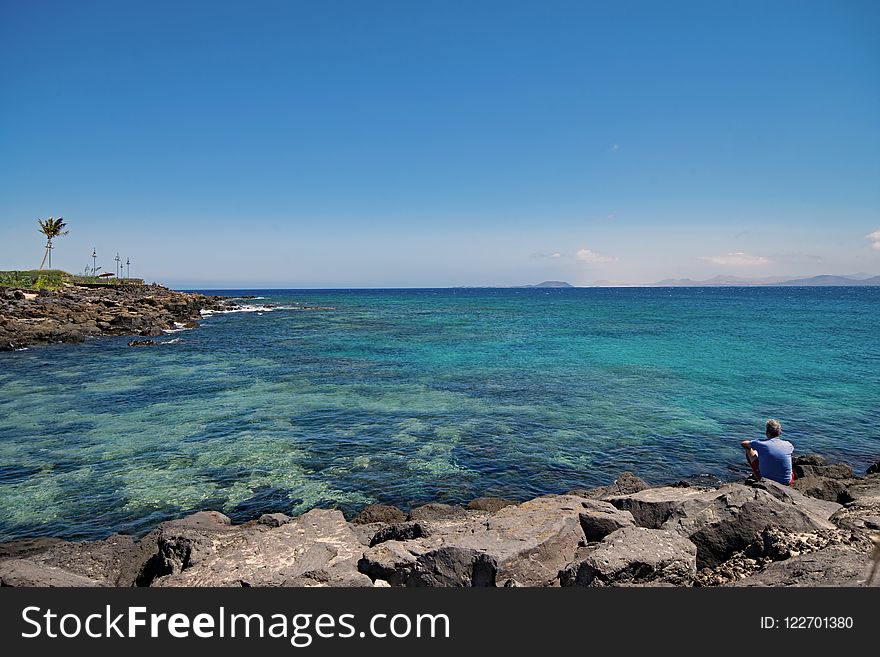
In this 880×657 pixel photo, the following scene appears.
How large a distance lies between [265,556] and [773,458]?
10.3 meters

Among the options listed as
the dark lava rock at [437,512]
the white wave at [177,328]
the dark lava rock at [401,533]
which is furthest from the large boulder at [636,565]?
the white wave at [177,328]

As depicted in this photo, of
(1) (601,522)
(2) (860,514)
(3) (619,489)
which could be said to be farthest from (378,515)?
(2) (860,514)

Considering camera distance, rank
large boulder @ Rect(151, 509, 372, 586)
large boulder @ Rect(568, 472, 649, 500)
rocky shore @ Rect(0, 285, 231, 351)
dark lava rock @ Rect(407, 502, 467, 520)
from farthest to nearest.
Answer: rocky shore @ Rect(0, 285, 231, 351) < large boulder @ Rect(568, 472, 649, 500) < dark lava rock @ Rect(407, 502, 467, 520) < large boulder @ Rect(151, 509, 372, 586)

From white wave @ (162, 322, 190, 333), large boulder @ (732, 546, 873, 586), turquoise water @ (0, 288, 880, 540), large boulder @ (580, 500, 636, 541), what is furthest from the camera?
white wave @ (162, 322, 190, 333)

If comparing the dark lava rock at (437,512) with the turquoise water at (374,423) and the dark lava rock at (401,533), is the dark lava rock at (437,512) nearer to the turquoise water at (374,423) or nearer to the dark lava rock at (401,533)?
the turquoise water at (374,423)

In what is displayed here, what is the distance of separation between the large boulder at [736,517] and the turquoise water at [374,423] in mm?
4968

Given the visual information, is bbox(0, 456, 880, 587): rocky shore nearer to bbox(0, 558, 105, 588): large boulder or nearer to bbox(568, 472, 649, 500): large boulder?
bbox(0, 558, 105, 588): large boulder

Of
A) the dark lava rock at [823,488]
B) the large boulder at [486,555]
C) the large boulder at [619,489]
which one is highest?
the large boulder at [486,555]

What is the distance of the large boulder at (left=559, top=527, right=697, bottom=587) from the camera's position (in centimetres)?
657

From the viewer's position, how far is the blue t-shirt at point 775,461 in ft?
32.6

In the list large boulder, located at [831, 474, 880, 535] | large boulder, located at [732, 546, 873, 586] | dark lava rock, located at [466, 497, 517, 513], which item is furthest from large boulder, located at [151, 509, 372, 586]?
large boulder, located at [831, 474, 880, 535]

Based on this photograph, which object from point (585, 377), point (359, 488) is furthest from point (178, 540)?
point (585, 377)

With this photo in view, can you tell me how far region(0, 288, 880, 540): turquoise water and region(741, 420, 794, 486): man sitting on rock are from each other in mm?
3739

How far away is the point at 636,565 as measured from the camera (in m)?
A: 6.64
